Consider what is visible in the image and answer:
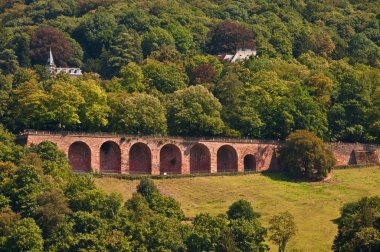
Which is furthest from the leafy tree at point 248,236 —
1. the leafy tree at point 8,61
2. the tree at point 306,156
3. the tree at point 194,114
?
the leafy tree at point 8,61

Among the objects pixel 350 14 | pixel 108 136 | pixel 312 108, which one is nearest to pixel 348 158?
pixel 312 108

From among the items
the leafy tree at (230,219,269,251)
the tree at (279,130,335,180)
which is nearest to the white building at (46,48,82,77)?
the tree at (279,130,335,180)

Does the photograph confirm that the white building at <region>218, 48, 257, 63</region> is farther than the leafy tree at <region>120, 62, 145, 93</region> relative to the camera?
Yes

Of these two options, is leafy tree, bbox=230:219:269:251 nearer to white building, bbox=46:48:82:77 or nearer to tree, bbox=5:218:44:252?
tree, bbox=5:218:44:252

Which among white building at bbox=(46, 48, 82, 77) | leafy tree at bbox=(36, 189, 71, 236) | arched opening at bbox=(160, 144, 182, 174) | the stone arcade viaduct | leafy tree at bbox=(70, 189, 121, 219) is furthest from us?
white building at bbox=(46, 48, 82, 77)

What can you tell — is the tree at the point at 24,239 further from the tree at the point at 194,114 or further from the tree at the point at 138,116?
the tree at the point at 194,114

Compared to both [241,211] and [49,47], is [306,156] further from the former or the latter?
[49,47]
